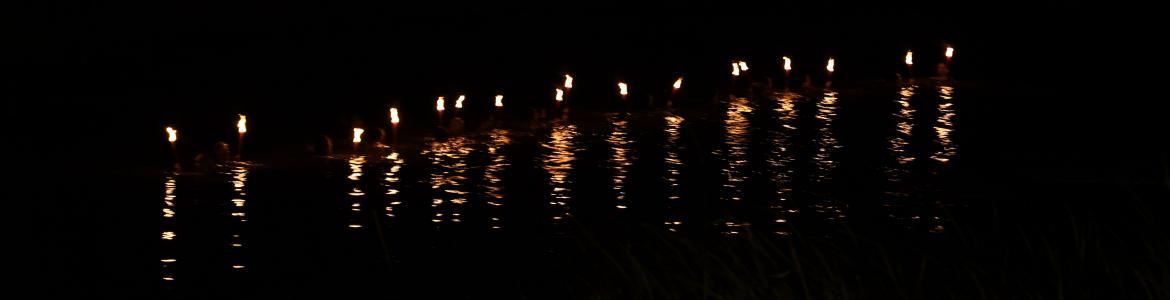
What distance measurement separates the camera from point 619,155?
30.2 feet

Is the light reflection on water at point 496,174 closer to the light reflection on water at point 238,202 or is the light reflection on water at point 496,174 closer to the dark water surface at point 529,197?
the dark water surface at point 529,197

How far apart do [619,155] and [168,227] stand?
2805mm

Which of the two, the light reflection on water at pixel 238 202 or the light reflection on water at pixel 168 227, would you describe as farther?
the light reflection on water at pixel 238 202

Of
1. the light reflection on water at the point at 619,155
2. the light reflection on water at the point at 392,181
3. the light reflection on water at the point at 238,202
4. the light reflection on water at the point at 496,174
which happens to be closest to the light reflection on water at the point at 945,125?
the light reflection on water at the point at 619,155

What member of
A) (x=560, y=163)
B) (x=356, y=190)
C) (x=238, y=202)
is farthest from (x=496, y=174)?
(x=238, y=202)

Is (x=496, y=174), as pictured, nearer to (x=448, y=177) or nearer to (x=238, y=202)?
(x=448, y=177)

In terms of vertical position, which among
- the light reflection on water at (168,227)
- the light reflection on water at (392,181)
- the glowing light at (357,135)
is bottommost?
the light reflection on water at (168,227)

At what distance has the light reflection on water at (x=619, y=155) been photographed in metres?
8.17

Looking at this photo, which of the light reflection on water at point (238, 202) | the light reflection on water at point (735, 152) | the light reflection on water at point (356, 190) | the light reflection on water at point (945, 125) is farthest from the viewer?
the light reflection on water at point (945, 125)

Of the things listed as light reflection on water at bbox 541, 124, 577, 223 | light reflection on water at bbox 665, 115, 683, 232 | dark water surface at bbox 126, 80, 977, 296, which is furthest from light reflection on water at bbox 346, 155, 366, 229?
light reflection on water at bbox 665, 115, 683, 232

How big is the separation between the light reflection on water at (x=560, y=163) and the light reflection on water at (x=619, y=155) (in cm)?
22

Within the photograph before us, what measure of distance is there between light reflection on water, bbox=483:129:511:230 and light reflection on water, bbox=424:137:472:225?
121mm

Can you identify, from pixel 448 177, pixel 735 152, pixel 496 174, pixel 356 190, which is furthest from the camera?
pixel 735 152

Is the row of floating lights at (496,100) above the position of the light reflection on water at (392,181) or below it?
above
